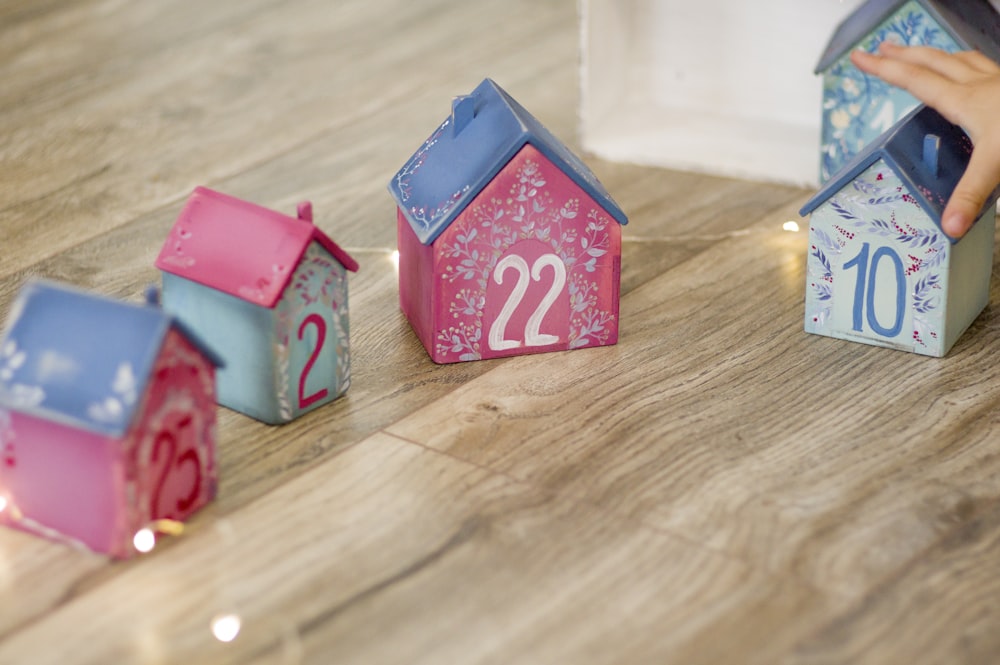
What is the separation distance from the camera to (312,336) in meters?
1.19

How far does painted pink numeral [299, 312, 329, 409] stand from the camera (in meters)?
1.18

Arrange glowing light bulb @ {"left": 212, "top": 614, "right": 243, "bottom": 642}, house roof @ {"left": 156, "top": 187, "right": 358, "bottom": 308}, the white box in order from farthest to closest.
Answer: the white box
house roof @ {"left": 156, "top": 187, "right": 358, "bottom": 308}
glowing light bulb @ {"left": 212, "top": 614, "right": 243, "bottom": 642}

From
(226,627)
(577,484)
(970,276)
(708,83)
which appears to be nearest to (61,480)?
(226,627)

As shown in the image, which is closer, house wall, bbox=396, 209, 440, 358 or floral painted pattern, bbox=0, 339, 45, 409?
floral painted pattern, bbox=0, 339, 45, 409

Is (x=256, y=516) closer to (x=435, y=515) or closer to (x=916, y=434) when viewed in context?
(x=435, y=515)

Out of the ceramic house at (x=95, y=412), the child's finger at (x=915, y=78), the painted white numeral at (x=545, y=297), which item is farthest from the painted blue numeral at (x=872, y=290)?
the ceramic house at (x=95, y=412)

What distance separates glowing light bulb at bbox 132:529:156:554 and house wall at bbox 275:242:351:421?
19 centimetres

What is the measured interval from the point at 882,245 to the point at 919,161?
83 millimetres

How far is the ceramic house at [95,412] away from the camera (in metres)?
0.98

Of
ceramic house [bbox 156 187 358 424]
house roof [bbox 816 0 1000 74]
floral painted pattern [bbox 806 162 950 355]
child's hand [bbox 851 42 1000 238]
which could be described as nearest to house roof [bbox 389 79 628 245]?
ceramic house [bbox 156 187 358 424]

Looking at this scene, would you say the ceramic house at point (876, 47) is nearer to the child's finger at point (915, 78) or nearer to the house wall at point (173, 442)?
the child's finger at point (915, 78)

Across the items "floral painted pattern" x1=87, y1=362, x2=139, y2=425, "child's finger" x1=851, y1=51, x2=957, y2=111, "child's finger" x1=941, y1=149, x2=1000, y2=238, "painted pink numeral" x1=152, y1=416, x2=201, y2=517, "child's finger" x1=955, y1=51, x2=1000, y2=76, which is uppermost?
"child's finger" x1=955, y1=51, x2=1000, y2=76

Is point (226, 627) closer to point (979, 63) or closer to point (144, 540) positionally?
point (144, 540)

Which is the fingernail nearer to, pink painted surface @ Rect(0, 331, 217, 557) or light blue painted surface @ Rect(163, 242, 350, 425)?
light blue painted surface @ Rect(163, 242, 350, 425)
